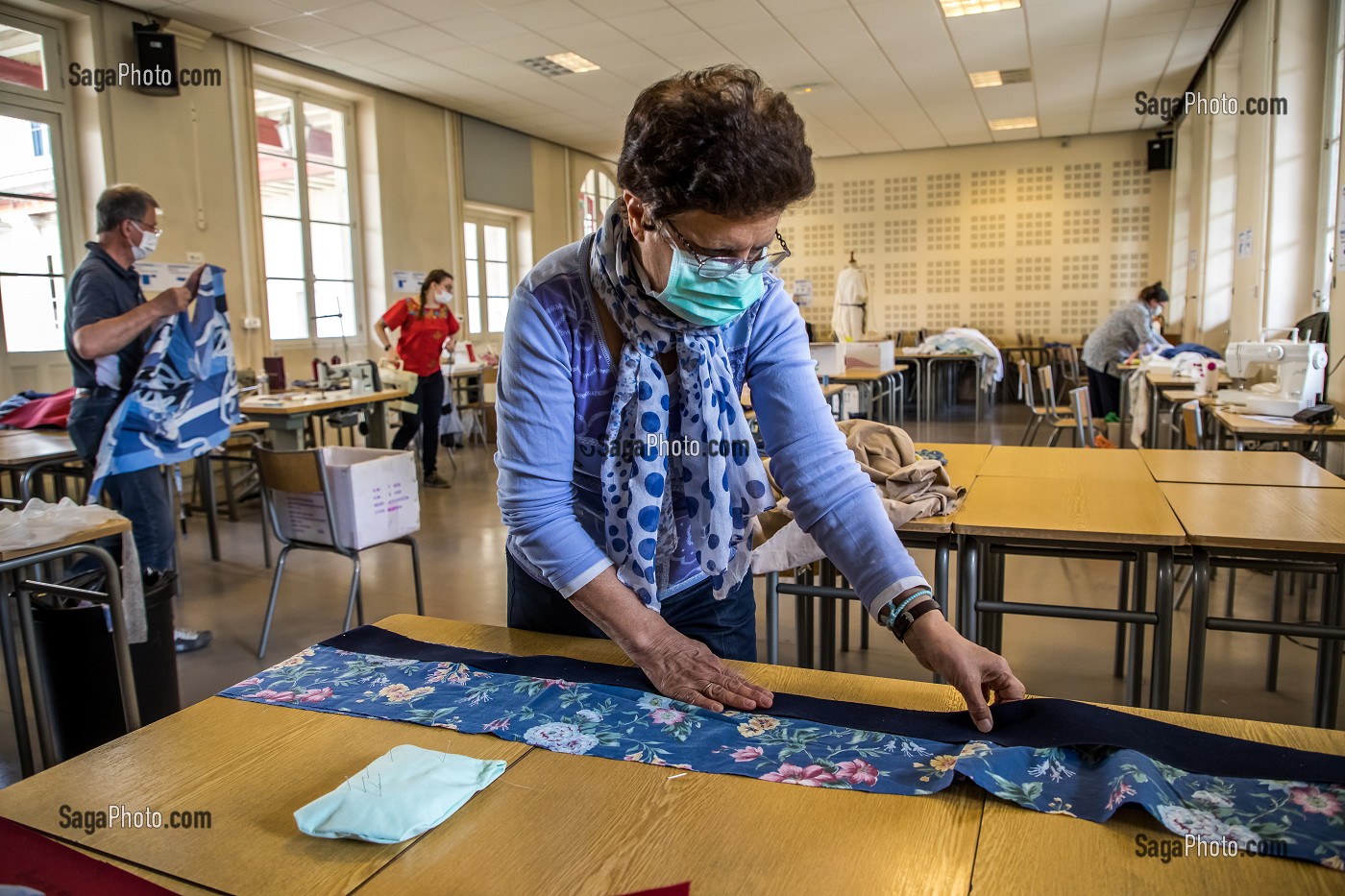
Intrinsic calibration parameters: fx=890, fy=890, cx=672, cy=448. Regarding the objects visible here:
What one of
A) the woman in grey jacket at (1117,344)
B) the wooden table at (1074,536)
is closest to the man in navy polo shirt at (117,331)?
the wooden table at (1074,536)

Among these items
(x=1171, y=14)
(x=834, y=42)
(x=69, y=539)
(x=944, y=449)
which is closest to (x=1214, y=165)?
(x=1171, y=14)

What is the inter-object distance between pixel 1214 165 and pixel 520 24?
6265 millimetres

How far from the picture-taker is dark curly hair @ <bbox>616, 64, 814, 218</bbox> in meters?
0.99

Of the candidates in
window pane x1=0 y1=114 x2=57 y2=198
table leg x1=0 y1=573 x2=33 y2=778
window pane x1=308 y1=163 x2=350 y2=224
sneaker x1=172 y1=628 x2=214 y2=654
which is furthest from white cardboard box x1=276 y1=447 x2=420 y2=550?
window pane x1=308 y1=163 x2=350 y2=224

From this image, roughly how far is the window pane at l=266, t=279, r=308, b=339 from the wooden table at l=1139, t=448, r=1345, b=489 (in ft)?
22.1

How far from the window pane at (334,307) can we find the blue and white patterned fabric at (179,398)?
15.7ft

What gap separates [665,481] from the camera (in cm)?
123

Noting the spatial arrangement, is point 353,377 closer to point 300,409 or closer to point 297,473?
point 300,409

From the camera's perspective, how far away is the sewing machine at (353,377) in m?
5.59

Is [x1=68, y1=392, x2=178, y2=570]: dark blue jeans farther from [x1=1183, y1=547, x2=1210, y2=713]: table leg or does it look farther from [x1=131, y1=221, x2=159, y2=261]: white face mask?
[x1=1183, y1=547, x2=1210, y2=713]: table leg

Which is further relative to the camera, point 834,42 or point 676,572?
point 834,42

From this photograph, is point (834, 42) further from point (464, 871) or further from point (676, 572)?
point (464, 871)

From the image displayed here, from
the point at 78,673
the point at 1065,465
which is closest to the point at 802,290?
the point at 1065,465

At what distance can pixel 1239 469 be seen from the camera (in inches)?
104
